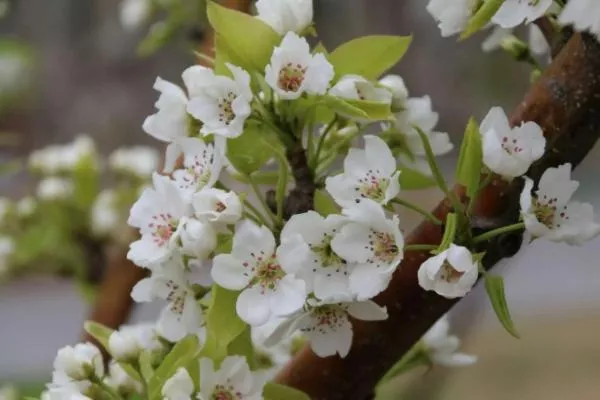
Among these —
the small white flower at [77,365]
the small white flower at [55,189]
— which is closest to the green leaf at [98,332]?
the small white flower at [77,365]

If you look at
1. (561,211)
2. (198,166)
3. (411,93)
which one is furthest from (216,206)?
(411,93)

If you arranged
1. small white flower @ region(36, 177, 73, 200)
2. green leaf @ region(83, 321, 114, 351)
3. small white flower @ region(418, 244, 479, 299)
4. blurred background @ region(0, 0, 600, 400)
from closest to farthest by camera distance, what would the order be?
small white flower @ region(418, 244, 479, 299) < green leaf @ region(83, 321, 114, 351) < small white flower @ region(36, 177, 73, 200) < blurred background @ region(0, 0, 600, 400)

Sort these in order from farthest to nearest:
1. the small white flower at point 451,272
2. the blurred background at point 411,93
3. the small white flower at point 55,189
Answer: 1. the blurred background at point 411,93
2. the small white flower at point 55,189
3. the small white flower at point 451,272

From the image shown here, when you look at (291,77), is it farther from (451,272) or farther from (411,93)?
(411,93)

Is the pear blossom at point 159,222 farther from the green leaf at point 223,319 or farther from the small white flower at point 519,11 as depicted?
the small white flower at point 519,11

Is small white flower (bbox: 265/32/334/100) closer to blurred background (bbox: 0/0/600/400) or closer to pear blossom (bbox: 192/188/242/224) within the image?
pear blossom (bbox: 192/188/242/224)

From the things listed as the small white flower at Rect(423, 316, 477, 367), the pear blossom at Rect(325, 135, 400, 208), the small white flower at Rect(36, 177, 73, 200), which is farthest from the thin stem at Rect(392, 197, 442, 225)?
the small white flower at Rect(36, 177, 73, 200)
